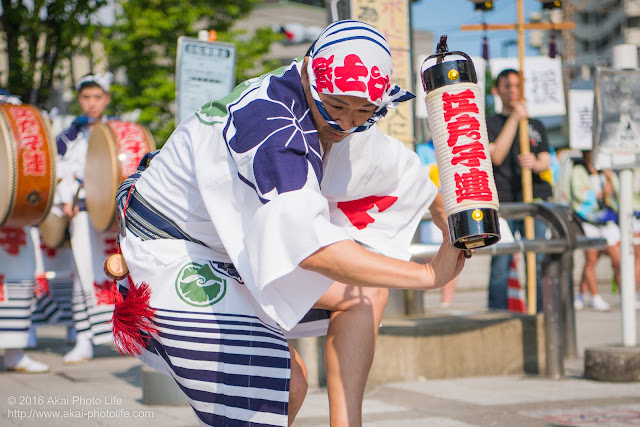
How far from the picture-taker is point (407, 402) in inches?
178

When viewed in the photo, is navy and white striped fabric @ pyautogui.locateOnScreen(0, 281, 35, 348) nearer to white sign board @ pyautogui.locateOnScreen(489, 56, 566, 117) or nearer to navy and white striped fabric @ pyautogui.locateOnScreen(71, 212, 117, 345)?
navy and white striped fabric @ pyautogui.locateOnScreen(71, 212, 117, 345)

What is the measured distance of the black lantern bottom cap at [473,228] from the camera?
1.99 metres

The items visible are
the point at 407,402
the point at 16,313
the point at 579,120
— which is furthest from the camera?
the point at 579,120

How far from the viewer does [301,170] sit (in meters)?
2.00

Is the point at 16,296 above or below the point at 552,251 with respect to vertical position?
below

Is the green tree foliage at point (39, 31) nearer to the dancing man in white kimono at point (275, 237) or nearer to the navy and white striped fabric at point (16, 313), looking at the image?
the navy and white striped fabric at point (16, 313)

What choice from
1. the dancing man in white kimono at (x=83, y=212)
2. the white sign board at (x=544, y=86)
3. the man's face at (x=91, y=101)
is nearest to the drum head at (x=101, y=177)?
the dancing man in white kimono at (x=83, y=212)

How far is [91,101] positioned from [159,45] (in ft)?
66.3

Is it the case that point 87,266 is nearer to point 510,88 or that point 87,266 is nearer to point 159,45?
point 510,88

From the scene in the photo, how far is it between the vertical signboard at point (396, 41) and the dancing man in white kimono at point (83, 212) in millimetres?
2105

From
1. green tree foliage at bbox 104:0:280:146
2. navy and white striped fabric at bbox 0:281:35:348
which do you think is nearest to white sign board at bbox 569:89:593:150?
navy and white striped fabric at bbox 0:281:35:348

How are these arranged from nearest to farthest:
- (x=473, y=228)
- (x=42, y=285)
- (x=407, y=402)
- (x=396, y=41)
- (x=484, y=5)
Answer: (x=473, y=228) → (x=407, y=402) → (x=396, y=41) → (x=484, y=5) → (x=42, y=285)

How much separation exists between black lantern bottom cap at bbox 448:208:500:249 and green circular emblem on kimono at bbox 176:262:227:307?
2.15 feet

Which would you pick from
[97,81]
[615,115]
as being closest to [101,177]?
[97,81]
